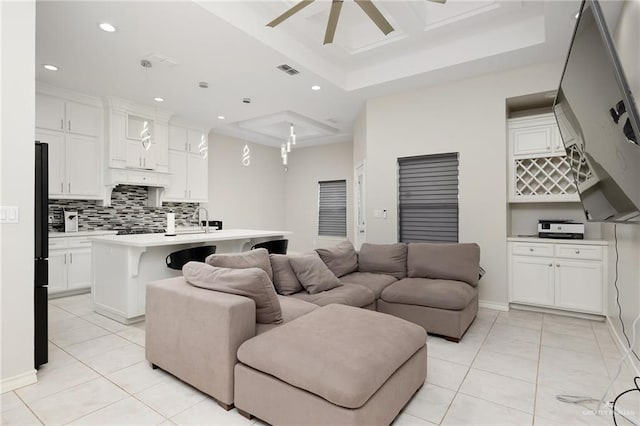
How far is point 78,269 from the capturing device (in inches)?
187

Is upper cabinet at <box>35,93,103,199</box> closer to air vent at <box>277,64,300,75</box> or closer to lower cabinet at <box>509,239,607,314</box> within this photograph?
air vent at <box>277,64,300,75</box>

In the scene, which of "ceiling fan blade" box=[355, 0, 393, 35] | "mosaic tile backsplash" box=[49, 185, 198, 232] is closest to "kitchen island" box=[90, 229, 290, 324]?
"mosaic tile backsplash" box=[49, 185, 198, 232]

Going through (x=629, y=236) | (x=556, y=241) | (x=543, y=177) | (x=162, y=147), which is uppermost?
(x=162, y=147)

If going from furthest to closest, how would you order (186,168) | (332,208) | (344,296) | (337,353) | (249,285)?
(332,208) → (186,168) → (344,296) → (249,285) → (337,353)

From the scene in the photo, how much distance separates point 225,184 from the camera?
7.39m

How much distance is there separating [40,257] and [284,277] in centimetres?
188

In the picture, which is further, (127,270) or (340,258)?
(340,258)

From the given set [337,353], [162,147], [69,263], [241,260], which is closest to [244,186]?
[162,147]

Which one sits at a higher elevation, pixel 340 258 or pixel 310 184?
pixel 310 184

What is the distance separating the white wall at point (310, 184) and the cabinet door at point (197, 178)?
2688 millimetres

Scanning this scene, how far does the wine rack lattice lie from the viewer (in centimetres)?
399

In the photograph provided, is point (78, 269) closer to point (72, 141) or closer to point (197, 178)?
point (72, 141)

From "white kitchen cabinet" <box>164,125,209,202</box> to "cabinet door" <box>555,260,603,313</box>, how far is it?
5.46m

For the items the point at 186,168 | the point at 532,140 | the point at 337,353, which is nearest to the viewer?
the point at 337,353
